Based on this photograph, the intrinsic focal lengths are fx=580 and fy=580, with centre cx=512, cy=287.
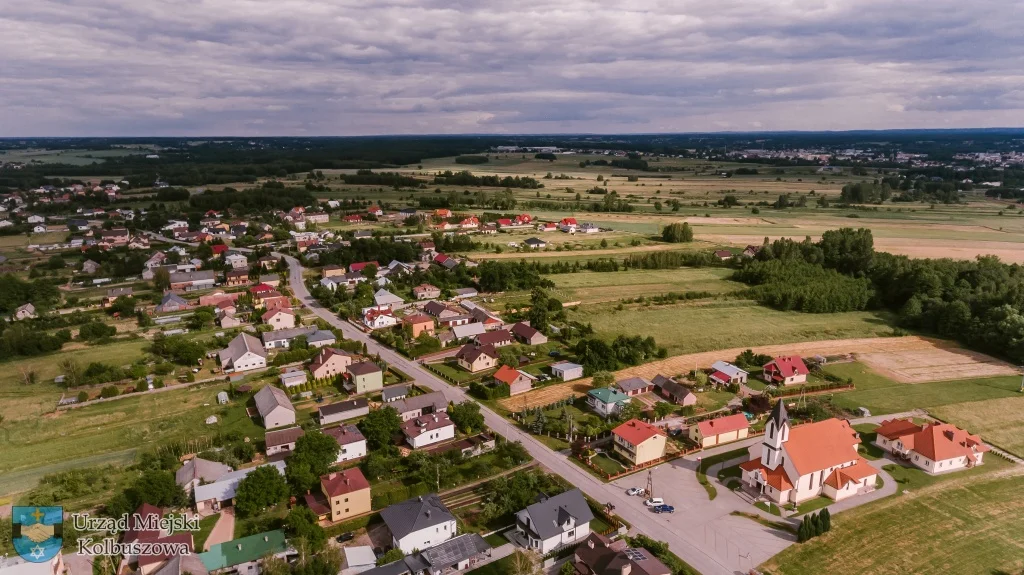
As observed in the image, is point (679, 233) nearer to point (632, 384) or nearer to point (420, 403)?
point (632, 384)

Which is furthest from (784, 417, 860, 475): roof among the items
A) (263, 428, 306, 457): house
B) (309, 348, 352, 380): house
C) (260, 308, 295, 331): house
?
(260, 308, 295, 331): house

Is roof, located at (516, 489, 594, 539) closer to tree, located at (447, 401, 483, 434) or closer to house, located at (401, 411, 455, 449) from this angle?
tree, located at (447, 401, 483, 434)

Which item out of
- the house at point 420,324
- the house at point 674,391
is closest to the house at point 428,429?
the house at point 674,391

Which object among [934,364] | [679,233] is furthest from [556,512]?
[679,233]

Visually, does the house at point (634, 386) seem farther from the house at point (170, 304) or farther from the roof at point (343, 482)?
the house at point (170, 304)

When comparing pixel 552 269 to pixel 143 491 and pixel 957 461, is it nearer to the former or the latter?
pixel 957 461

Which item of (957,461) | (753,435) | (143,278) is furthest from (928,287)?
(143,278)
